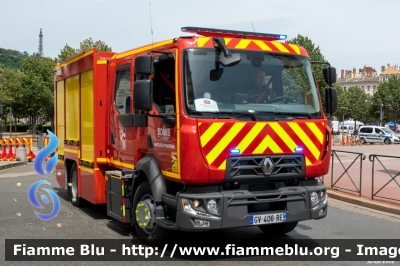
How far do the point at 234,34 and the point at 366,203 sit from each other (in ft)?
18.6

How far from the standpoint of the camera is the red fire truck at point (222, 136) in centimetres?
580

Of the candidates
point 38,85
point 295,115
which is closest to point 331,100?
point 295,115

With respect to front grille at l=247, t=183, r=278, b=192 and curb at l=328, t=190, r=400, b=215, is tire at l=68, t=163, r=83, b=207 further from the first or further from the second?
curb at l=328, t=190, r=400, b=215

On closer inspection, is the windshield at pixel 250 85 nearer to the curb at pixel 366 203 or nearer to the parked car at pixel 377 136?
the curb at pixel 366 203

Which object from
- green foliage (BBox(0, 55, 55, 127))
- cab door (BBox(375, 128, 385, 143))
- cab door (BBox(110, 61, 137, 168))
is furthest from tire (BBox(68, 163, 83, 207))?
cab door (BBox(375, 128, 385, 143))

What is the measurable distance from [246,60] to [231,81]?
0.39 metres

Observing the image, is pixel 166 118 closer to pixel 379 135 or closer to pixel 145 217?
pixel 145 217

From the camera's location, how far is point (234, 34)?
→ 6617 mm

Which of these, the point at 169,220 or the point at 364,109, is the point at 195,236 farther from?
the point at 364,109

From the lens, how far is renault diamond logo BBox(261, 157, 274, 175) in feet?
19.8

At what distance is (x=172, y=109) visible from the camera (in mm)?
6102

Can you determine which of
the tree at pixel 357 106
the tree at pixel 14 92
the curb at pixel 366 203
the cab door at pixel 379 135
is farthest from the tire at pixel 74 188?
the tree at pixel 357 106

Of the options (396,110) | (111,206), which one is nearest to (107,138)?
(111,206)

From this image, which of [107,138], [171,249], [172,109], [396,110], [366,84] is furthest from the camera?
[366,84]
